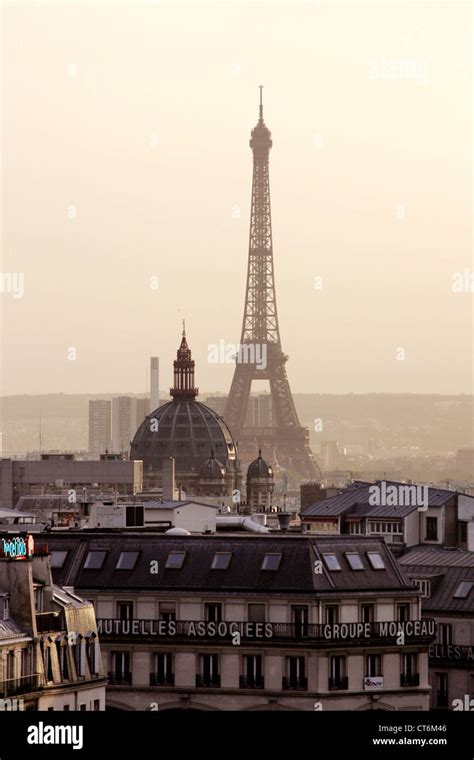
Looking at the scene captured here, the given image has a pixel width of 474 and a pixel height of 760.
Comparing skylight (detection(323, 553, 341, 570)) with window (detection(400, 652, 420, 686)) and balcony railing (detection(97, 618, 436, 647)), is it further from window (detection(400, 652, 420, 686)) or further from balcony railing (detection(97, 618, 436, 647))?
window (detection(400, 652, 420, 686))

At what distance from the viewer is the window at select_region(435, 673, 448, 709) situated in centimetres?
6556

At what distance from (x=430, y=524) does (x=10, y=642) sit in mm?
37307

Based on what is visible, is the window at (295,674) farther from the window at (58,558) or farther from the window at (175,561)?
the window at (58,558)

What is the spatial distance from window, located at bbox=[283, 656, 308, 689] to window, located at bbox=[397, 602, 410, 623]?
334 centimetres

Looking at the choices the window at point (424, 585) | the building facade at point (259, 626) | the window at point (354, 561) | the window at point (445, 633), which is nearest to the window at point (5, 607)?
the building facade at point (259, 626)

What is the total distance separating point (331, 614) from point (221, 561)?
355 centimetres

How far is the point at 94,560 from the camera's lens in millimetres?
65188

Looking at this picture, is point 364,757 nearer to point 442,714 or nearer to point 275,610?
point 442,714

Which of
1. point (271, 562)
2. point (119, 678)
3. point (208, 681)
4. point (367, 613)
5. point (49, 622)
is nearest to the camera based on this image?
point (49, 622)

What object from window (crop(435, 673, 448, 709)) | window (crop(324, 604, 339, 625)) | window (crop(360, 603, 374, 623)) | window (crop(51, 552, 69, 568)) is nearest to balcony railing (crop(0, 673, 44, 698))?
window (crop(324, 604, 339, 625))

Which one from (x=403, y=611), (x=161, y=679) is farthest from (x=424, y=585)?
(x=161, y=679)

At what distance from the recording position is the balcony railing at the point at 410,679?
201 feet

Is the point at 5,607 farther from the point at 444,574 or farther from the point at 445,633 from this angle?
the point at 444,574

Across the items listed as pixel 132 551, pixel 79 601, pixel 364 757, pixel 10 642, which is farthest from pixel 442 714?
pixel 132 551
